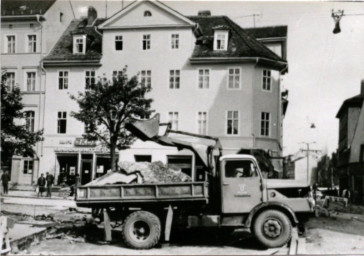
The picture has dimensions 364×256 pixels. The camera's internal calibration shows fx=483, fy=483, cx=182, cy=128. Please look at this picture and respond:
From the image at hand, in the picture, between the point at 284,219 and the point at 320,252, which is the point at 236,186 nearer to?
the point at 284,219

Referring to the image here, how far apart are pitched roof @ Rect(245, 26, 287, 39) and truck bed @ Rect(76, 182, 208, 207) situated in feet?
73.6

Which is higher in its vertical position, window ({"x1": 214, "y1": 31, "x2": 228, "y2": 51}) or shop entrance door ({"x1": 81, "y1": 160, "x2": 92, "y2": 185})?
window ({"x1": 214, "y1": 31, "x2": 228, "y2": 51})

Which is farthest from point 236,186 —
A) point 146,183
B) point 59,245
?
point 59,245

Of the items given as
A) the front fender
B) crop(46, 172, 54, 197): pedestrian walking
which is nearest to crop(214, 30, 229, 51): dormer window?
crop(46, 172, 54, 197): pedestrian walking

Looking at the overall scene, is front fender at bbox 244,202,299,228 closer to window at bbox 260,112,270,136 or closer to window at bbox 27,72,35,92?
window at bbox 27,72,35,92

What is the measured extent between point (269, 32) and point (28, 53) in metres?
17.6

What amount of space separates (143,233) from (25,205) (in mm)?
9388

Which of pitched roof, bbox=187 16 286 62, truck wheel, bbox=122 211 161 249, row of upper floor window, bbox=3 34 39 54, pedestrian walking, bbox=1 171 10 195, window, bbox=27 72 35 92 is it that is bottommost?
truck wheel, bbox=122 211 161 249

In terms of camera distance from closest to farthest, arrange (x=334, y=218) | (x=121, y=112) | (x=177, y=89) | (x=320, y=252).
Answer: (x=320, y=252)
(x=334, y=218)
(x=121, y=112)
(x=177, y=89)

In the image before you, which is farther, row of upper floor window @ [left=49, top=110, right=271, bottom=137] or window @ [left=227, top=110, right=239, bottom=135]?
window @ [left=227, top=110, right=239, bottom=135]

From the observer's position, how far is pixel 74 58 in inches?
1054

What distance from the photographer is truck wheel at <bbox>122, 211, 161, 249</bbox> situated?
1070 centimetres

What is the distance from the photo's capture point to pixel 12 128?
14242 mm

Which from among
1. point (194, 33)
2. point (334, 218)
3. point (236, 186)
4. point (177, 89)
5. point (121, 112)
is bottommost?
point (334, 218)
